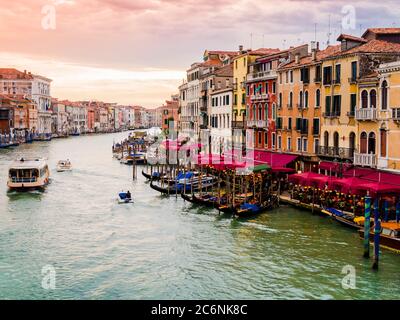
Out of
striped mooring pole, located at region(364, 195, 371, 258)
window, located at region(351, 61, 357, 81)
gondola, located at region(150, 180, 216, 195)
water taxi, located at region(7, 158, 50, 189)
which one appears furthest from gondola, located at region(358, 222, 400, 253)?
water taxi, located at region(7, 158, 50, 189)

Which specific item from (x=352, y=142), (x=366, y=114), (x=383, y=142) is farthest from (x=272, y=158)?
(x=383, y=142)

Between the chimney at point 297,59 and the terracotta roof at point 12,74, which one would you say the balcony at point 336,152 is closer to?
the chimney at point 297,59

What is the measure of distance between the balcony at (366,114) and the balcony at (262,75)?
824 centimetres

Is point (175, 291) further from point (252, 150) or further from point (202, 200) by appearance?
point (252, 150)

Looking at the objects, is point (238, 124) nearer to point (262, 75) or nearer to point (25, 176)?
point (262, 75)

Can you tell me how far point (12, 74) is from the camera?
9944 cm

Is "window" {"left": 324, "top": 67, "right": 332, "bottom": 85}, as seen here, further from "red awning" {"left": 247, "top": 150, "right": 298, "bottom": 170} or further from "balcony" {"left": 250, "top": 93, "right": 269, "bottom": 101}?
"balcony" {"left": 250, "top": 93, "right": 269, "bottom": 101}

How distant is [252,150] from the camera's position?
31.7 metres

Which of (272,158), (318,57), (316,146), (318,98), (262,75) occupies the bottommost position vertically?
(272,158)

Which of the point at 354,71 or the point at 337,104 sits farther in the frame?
the point at 337,104

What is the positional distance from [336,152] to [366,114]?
267cm

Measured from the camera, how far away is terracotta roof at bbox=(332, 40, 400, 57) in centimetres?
2195

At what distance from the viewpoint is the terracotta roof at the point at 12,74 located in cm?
9869

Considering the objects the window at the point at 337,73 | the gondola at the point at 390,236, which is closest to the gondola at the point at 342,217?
the gondola at the point at 390,236
